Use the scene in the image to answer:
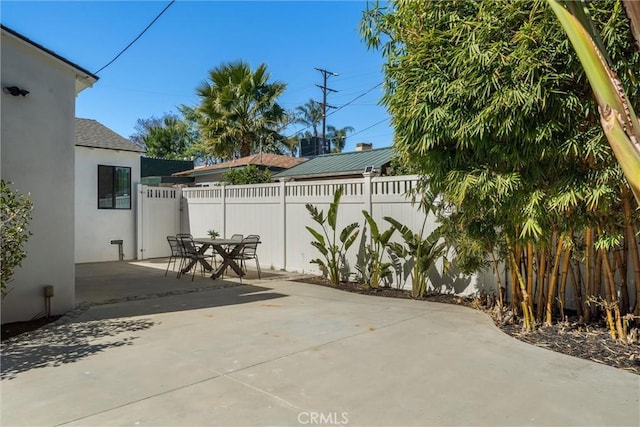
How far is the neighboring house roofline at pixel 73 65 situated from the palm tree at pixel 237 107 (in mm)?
10024

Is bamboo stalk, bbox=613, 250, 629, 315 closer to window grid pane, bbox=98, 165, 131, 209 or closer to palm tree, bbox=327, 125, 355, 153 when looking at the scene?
window grid pane, bbox=98, 165, 131, 209

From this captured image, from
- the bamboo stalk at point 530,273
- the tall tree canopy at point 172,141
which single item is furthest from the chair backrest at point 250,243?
the tall tree canopy at point 172,141

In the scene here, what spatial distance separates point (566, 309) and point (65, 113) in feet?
23.9

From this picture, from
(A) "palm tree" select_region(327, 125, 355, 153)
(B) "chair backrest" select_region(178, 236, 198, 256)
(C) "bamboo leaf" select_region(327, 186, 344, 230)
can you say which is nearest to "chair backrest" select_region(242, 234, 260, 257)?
(B) "chair backrest" select_region(178, 236, 198, 256)

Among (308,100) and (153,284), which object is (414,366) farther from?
(308,100)

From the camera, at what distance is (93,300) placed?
681cm

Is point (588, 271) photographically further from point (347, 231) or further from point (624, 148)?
point (347, 231)

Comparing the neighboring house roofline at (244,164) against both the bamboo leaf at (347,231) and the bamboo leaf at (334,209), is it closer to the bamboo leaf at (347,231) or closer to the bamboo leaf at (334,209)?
the bamboo leaf at (334,209)

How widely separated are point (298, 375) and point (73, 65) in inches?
203

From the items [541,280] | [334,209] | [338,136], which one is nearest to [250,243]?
[334,209]

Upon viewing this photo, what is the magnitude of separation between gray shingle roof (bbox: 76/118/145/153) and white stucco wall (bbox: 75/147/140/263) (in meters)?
0.14

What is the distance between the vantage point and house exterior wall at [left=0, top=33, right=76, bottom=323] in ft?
16.8

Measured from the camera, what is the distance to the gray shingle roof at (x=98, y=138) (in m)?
12.1

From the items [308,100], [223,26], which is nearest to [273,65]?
[223,26]
